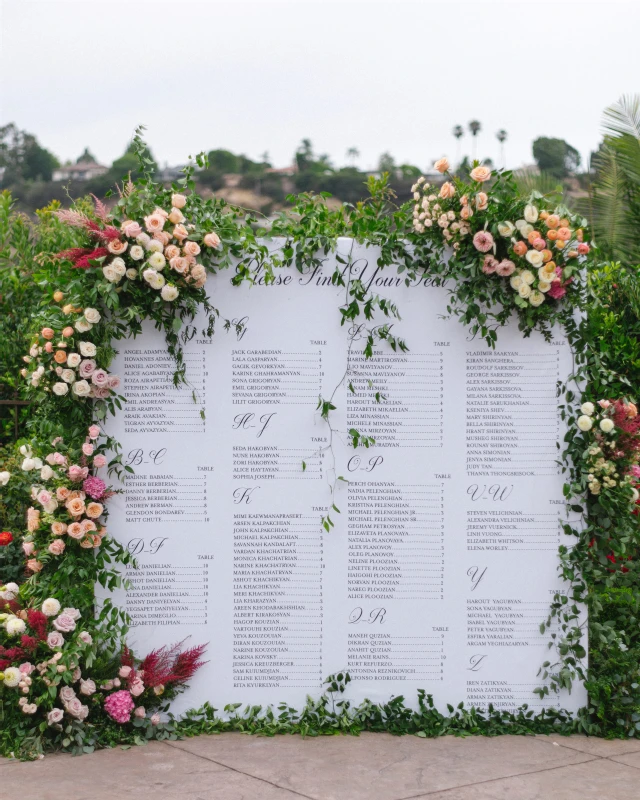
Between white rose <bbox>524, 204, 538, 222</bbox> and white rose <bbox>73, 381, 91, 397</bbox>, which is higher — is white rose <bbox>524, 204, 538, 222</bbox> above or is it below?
above

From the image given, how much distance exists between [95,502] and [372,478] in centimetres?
144

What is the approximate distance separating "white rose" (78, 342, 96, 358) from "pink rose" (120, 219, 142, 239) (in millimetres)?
582

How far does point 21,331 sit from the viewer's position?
22.2 ft

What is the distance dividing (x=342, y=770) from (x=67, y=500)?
186cm

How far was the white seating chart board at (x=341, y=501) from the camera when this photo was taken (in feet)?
15.8

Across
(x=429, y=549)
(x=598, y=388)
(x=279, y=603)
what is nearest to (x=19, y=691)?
(x=279, y=603)

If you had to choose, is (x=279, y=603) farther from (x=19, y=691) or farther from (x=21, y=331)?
(x=21, y=331)

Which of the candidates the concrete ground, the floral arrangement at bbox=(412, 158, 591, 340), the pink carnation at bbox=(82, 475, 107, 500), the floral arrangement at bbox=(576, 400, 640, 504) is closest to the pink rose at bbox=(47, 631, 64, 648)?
the concrete ground

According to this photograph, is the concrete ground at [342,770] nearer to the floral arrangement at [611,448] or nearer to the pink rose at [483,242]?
the floral arrangement at [611,448]

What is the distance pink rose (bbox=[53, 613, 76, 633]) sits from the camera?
450cm

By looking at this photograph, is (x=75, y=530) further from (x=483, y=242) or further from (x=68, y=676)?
(x=483, y=242)

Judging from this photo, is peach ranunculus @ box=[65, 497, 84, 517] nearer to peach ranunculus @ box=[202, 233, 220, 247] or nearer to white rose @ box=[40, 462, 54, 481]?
white rose @ box=[40, 462, 54, 481]

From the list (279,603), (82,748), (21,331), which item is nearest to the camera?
(82,748)

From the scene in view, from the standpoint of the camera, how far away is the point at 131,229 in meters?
4.61
